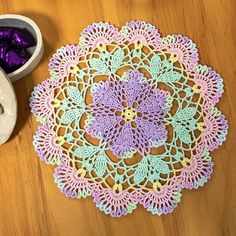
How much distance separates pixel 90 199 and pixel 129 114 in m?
0.17

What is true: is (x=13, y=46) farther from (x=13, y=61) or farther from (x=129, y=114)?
(x=129, y=114)

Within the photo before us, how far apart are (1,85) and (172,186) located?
35 centimetres

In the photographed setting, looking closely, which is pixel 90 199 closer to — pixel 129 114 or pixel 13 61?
pixel 129 114

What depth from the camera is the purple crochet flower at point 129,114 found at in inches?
28.3

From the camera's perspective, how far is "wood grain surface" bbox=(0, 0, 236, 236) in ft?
2.27

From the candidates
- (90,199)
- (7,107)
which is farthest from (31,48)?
(90,199)

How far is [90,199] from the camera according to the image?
699mm

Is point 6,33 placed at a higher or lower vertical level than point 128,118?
higher

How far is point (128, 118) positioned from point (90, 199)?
161 millimetres

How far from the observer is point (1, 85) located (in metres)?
0.69

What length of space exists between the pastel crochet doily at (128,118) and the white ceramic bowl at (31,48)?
0.12 feet

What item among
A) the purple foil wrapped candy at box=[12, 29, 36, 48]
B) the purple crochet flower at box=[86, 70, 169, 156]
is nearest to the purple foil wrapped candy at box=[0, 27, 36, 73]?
the purple foil wrapped candy at box=[12, 29, 36, 48]

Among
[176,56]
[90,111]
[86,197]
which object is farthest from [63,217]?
[176,56]

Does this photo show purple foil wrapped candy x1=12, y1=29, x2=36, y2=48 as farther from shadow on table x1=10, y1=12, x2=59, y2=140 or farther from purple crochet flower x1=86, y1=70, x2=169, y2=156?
purple crochet flower x1=86, y1=70, x2=169, y2=156
